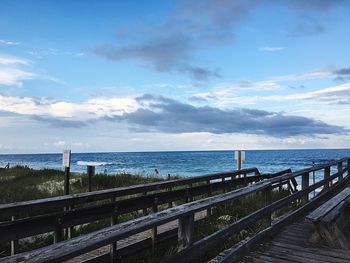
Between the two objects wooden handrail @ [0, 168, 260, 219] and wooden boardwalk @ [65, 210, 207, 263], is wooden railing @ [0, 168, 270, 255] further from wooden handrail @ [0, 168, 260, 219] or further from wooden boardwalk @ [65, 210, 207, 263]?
wooden boardwalk @ [65, 210, 207, 263]

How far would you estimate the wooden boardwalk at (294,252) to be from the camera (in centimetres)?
529

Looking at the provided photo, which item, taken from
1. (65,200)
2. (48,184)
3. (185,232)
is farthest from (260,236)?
(48,184)

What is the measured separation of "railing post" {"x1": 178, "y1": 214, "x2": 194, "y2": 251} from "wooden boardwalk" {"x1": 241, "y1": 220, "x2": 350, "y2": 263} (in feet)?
5.48

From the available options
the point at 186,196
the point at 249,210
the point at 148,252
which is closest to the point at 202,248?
the point at 148,252

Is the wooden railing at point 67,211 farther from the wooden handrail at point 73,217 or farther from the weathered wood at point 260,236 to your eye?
the weathered wood at point 260,236

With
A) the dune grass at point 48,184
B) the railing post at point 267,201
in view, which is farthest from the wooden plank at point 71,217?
the dune grass at point 48,184

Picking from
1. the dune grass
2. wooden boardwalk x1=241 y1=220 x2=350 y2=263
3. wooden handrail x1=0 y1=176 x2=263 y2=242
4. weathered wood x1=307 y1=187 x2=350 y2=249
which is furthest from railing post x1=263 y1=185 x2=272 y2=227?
the dune grass

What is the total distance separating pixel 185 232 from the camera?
3.88 m

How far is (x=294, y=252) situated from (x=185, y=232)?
250cm

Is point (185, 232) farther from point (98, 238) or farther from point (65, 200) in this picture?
point (65, 200)

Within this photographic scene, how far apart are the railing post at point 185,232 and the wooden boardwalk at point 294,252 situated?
5.48 feet

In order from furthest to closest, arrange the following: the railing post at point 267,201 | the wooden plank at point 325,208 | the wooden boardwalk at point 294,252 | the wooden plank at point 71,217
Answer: the railing post at point 267,201 → the wooden plank at point 325,208 → the wooden boardwalk at point 294,252 → the wooden plank at point 71,217

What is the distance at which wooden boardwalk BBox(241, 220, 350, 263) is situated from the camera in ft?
17.4

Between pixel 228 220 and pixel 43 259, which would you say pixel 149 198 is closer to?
pixel 228 220
